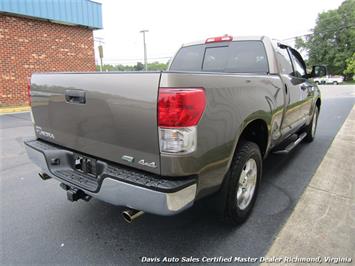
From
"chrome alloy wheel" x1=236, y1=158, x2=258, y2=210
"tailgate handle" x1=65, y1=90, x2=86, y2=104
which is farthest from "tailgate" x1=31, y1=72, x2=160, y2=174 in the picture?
"chrome alloy wheel" x1=236, y1=158, x2=258, y2=210

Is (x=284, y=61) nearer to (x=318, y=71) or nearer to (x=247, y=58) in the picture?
(x=247, y=58)

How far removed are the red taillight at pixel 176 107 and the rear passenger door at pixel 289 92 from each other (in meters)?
2.01

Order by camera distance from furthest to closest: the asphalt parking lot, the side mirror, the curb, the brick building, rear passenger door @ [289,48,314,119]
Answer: the brick building, the curb, the side mirror, rear passenger door @ [289,48,314,119], the asphalt parking lot

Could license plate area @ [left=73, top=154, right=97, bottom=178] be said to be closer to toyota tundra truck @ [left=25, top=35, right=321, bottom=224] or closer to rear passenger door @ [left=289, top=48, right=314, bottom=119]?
toyota tundra truck @ [left=25, top=35, right=321, bottom=224]

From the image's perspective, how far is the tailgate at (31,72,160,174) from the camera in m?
1.86

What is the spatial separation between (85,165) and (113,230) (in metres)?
0.77

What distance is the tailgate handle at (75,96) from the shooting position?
7.28 feet

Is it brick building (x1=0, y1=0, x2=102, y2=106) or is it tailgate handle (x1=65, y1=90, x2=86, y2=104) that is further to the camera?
brick building (x1=0, y1=0, x2=102, y2=106)

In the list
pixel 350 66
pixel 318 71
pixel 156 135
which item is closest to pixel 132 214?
pixel 156 135

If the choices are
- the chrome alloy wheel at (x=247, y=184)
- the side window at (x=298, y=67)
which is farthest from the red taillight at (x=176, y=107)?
the side window at (x=298, y=67)

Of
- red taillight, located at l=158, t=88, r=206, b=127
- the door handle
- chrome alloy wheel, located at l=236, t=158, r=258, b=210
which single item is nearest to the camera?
red taillight, located at l=158, t=88, r=206, b=127

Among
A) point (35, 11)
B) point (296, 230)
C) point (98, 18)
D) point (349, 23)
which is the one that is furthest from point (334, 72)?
point (296, 230)

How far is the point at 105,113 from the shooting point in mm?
2076

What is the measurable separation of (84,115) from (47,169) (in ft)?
2.40
